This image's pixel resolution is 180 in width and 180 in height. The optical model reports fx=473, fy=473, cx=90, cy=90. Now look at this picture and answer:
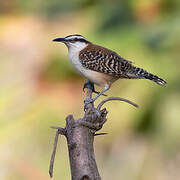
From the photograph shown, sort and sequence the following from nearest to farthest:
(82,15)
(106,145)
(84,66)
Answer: (84,66) → (106,145) → (82,15)

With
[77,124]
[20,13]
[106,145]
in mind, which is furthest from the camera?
[20,13]

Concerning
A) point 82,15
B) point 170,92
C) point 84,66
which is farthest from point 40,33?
point 84,66

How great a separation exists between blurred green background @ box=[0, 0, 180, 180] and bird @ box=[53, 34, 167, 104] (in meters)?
3.79

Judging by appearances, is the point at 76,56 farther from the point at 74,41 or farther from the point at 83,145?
the point at 83,145

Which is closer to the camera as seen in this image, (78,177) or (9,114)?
(78,177)

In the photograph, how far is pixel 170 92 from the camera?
9438 mm

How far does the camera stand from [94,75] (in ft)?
13.4

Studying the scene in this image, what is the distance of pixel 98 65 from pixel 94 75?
122 millimetres

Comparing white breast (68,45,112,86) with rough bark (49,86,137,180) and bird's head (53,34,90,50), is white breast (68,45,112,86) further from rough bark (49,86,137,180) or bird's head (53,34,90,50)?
rough bark (49,86,137,180)

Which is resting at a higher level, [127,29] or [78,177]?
[127,29]

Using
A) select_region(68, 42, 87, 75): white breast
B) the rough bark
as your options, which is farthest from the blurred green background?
the rough bark

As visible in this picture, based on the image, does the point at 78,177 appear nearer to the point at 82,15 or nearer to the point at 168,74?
the point at 168,74

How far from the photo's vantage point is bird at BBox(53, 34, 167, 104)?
159 inches

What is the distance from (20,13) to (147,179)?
6.15 metres
